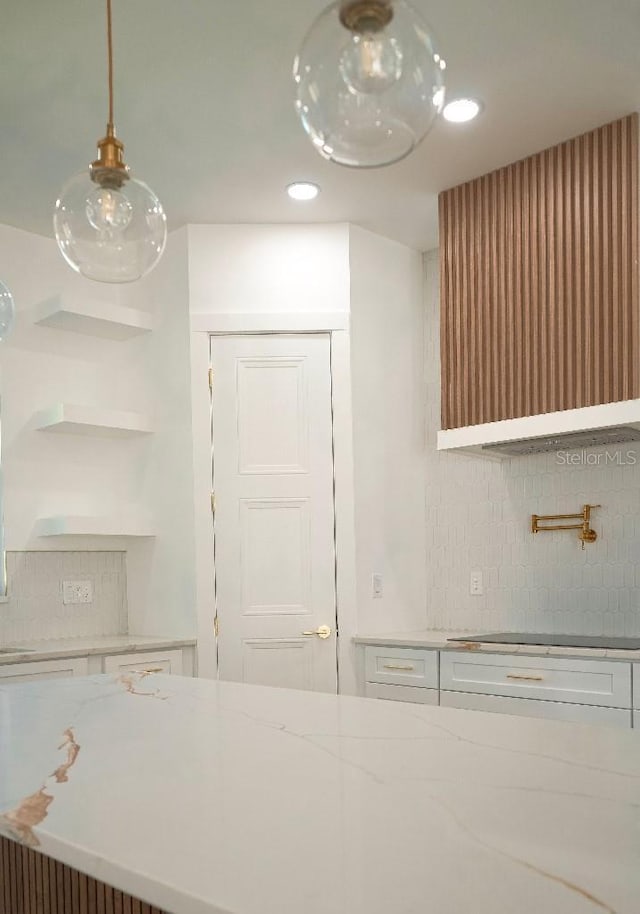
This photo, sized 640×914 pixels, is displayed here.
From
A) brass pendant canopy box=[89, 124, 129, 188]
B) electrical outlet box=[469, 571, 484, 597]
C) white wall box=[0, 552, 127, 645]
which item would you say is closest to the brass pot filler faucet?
electrical outlet box=[469, 571, 484, 597]

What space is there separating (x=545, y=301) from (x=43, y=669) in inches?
98.1

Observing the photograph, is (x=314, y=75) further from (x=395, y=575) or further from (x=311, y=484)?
(x=395, y=575)

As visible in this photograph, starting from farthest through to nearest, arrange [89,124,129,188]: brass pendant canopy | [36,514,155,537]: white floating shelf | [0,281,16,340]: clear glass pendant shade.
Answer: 1. [36,514,155,537]: white floating shelf
2. [0,281,16,340]: clear glass pendant shade
3. [89,124,129,188]: brass pendant canopy

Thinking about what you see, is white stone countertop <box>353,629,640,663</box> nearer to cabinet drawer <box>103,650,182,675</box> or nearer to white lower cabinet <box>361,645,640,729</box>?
white lower cabinet <box>361,645,640,729</box>

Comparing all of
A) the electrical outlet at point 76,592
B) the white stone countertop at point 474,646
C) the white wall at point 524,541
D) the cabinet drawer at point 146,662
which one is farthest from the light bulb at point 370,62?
the electrical outlet at point 76,592

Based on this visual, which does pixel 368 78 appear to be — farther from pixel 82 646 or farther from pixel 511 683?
pixel 82 646

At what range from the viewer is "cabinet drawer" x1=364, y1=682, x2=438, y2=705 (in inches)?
147

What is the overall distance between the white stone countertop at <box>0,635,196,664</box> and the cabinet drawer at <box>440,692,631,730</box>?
1.26 meters

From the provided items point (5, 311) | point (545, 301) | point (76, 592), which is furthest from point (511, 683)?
point (5, 311)

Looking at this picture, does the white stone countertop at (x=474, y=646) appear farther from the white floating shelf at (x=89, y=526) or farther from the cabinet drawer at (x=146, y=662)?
the white floating shelf at (x=89, y=526)

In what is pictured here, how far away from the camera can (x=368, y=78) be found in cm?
118

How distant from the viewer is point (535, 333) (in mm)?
3621

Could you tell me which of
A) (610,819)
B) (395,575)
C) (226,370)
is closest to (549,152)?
(226,370)

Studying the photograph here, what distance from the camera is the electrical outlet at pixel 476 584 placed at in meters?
4.34
